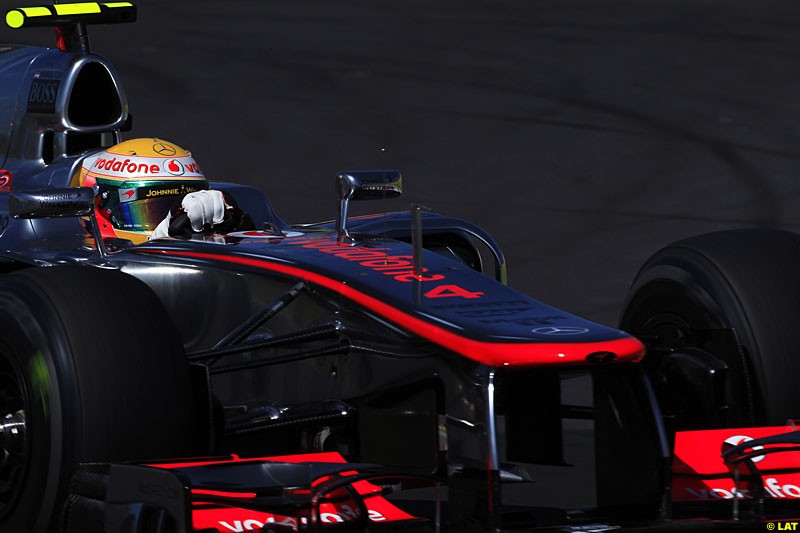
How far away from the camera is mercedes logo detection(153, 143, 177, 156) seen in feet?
24.4

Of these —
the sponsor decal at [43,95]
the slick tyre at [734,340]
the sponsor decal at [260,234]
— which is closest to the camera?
the slick tyre at [734,340]

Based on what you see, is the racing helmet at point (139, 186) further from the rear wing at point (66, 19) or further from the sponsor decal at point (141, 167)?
the rear wing at point (66, 19)

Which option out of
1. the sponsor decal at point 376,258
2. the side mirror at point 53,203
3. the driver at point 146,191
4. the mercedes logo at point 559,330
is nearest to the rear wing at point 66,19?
the driver at point 146,191

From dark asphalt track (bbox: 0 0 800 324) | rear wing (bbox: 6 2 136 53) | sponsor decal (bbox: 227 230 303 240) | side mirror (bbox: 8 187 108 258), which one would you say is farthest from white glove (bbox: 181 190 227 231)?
dark asphalt track (bbox: 0 0 800 324)

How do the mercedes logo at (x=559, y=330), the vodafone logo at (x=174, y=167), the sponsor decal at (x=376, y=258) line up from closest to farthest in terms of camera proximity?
the mercedes logo at (x=559, y=330), the sponsor decal at (x=376, y=258), the vodafone logo at (x=174, y=167)

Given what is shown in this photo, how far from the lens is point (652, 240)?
11570mm

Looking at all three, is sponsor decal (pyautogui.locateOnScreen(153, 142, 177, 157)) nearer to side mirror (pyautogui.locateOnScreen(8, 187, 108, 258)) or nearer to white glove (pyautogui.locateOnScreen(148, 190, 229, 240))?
white glove (pyautogui.locateOnScreen(148, 190, 229, 240))

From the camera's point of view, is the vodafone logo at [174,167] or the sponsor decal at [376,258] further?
the vodafone logo at [174,167]

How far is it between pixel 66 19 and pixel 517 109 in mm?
7127

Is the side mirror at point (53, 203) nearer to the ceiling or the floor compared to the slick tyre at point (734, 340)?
nearer to the ceiling

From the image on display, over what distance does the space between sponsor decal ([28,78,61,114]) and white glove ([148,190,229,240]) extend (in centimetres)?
161

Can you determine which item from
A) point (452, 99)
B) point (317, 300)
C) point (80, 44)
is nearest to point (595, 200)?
point (452, 99)

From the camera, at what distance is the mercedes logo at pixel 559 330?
540 cm

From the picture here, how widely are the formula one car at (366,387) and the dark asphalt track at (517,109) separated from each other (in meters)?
3.55
